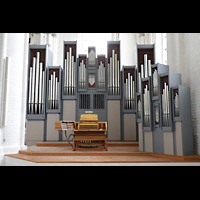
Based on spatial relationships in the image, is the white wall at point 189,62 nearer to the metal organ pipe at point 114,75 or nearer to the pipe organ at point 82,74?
the metal organ pipe at point 114,75

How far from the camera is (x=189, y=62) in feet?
21.9

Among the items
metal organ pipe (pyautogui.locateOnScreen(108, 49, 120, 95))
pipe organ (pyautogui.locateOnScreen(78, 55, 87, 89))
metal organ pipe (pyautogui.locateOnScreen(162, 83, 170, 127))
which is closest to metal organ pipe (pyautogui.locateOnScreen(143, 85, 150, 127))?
metal organ pipe (pyautogui.locateOnScreen(162, 83, 170, 127))

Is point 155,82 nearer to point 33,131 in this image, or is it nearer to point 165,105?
point 165,105

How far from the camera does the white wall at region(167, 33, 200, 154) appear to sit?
6051 mm

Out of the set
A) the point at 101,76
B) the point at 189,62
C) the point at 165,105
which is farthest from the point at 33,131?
the point at 189,62

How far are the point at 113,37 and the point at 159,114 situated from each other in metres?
8.66

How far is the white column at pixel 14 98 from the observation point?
6508 millimetres

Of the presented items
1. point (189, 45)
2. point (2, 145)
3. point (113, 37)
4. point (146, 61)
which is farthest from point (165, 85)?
Result: point (113, 37)

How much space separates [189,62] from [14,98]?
530cm

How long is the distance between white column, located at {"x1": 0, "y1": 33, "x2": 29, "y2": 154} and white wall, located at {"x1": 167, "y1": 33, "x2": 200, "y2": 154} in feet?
16.1

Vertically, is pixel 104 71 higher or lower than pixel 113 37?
lower

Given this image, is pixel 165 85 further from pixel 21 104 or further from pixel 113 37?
pixel 113 37

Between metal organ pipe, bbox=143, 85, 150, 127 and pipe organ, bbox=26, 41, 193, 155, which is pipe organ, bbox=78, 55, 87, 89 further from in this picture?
metal organ pipe, bbox=143, 85, 150, 127

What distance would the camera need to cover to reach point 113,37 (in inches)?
541
